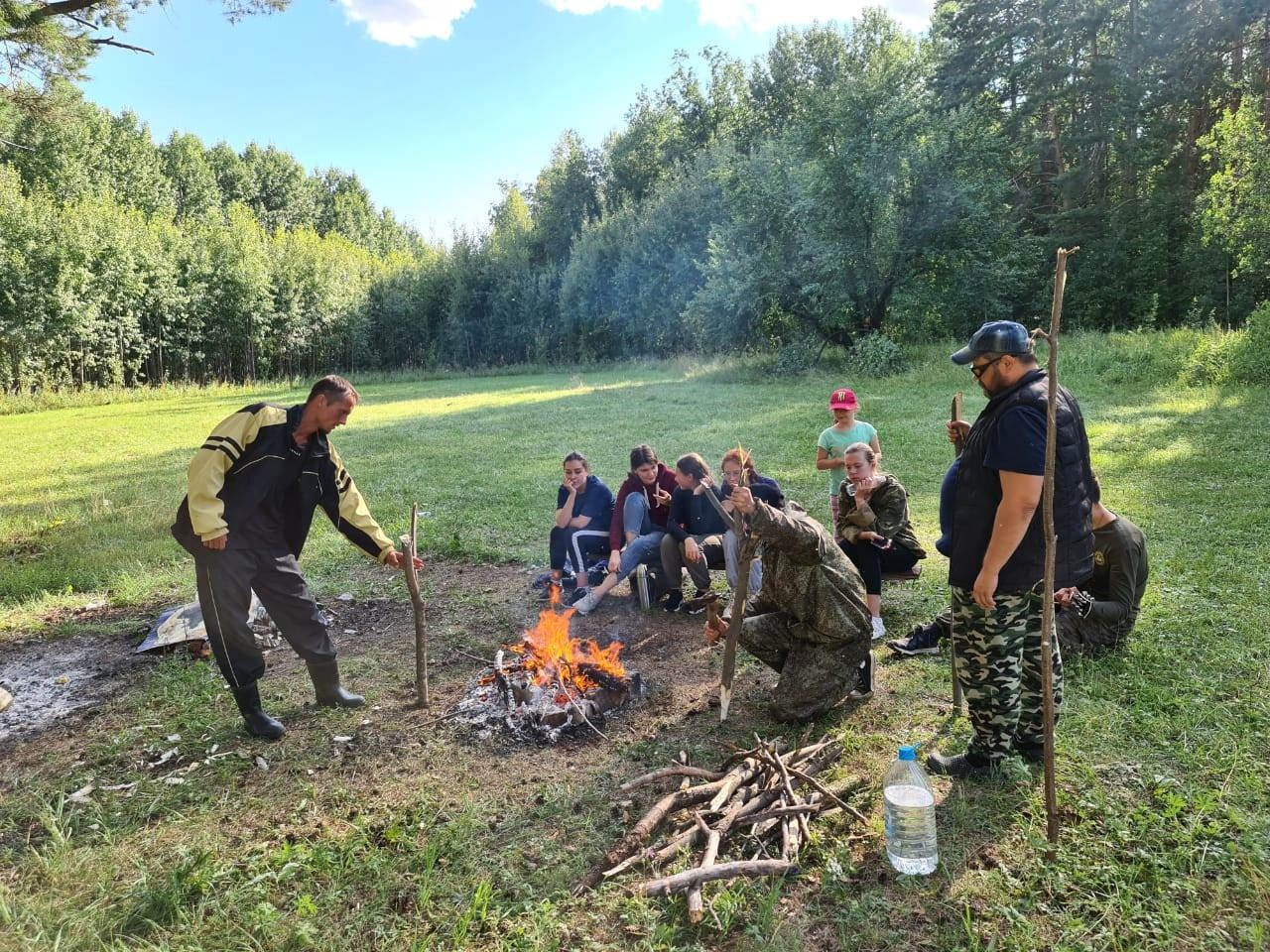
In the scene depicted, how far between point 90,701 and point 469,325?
133 ft

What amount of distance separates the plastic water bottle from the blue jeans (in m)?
3.12

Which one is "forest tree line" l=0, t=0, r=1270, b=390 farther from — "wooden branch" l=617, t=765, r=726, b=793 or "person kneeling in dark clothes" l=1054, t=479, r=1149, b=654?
"wooden branch" l=617, t=765, r=726, b=793

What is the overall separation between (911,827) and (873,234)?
22.4 meters

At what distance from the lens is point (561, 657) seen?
4.56m

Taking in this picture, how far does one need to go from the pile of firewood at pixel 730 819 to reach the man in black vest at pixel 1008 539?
2.44ft

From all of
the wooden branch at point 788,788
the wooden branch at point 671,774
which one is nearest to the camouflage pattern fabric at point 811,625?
the wooden branch at point 788,788

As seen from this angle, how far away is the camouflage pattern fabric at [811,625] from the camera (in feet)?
13.2

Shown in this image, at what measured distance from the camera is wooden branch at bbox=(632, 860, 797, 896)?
2820 mm

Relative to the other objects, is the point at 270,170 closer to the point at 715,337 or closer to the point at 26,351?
the point at 26,351

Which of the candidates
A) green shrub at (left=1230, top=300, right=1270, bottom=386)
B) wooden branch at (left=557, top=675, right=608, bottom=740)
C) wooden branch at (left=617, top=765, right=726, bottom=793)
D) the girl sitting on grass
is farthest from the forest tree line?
wooden branch at (left=617, top=765, right=726, bottom=793)

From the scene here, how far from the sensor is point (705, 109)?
50156 millimetres

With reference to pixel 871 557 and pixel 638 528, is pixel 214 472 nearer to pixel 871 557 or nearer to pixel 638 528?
pixel 638 528

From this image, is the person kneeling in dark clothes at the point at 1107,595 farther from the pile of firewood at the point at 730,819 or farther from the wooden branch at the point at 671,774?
the wooden branch at the point at 671,774

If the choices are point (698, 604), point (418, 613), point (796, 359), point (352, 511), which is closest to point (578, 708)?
point (418, 613)
